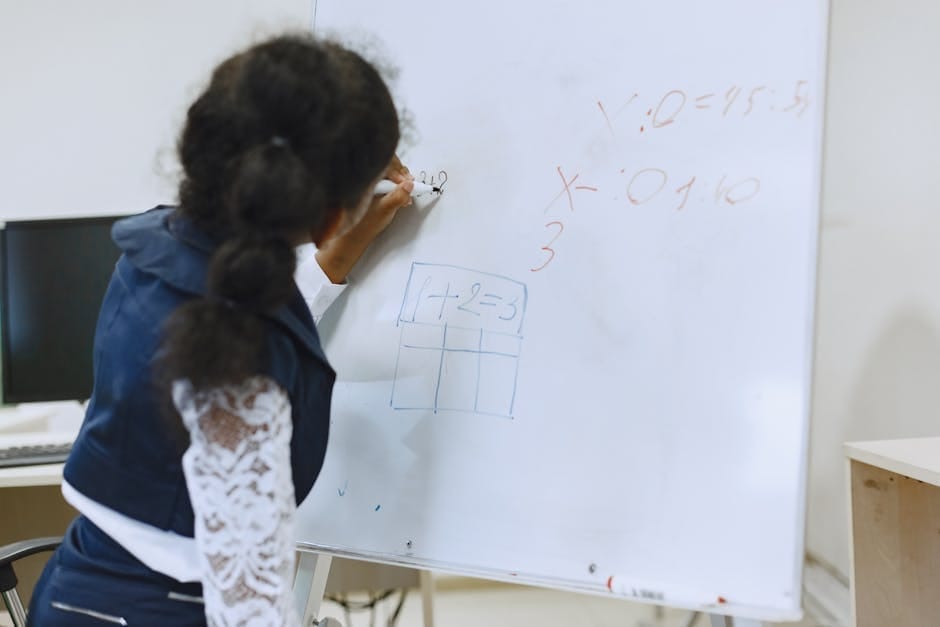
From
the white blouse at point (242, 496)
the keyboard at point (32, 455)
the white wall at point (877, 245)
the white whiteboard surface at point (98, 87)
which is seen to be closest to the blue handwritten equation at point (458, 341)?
the white blouse at point (242, 496)

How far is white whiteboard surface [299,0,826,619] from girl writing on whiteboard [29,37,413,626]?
0.23 meters

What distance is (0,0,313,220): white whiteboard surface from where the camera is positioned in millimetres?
2221

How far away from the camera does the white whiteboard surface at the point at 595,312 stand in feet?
2.85

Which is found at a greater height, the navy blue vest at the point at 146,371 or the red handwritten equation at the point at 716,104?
the red handwritten equation at the point at 716,104

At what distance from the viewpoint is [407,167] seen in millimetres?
A: 1128

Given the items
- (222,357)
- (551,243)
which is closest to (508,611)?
(551,243)

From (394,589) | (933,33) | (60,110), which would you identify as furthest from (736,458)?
(60,110)

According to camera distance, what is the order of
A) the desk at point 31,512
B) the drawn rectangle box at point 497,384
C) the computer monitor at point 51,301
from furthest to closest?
the desk at point 31,512 < the computer monitor at point 51,301 < the drawn rectangle box at point 497,384

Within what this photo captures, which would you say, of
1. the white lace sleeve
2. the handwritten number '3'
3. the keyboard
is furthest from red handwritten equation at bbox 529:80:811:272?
the keyboard

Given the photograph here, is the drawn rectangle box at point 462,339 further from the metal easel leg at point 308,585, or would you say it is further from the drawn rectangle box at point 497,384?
the metal easel leg at point 308,585

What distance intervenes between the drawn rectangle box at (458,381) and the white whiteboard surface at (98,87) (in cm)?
155

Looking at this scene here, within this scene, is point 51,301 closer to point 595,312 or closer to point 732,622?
point 595,312

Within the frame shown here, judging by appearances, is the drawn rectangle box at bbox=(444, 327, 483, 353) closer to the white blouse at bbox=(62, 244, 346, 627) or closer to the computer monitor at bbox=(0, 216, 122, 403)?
the white blouse at bbox=(62, 244, 346, 627)

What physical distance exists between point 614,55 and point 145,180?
1.70 metres
